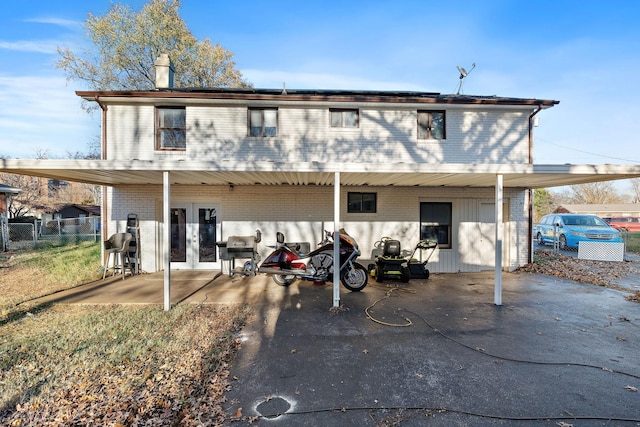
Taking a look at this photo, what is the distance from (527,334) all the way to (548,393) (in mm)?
1738

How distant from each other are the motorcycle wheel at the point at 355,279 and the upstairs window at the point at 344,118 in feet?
14.3

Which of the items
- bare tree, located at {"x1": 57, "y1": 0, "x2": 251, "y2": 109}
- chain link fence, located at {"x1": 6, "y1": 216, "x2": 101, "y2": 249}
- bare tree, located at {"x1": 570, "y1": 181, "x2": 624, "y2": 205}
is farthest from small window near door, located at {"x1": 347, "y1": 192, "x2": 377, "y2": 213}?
bare tree, located at {"x1": 570, "y1": 181, "x2": 624, "y2": 205}

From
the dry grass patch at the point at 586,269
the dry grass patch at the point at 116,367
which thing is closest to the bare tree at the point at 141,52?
the dry grass patch at the point at 116,367

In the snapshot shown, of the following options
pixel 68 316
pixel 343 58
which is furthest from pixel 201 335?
pixel 343 58

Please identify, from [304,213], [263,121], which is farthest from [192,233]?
[263,121]

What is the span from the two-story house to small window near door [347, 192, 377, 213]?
31mm

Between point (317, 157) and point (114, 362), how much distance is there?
6703 millimetres

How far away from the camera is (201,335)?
441cm

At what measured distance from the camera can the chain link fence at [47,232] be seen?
51.6ft

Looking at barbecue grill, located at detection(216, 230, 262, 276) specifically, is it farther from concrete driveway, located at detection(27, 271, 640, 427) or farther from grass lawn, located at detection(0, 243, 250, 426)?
grass lawn, located at detection(0, 243, 250, 426)

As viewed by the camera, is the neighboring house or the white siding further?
the neighboring house

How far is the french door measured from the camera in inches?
352

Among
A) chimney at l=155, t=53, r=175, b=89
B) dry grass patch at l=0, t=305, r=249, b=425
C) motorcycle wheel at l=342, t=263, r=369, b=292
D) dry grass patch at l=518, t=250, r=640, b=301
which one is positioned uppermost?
chimney at l=155, t=53, r=175, b=89

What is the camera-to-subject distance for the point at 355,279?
22.9 ft
